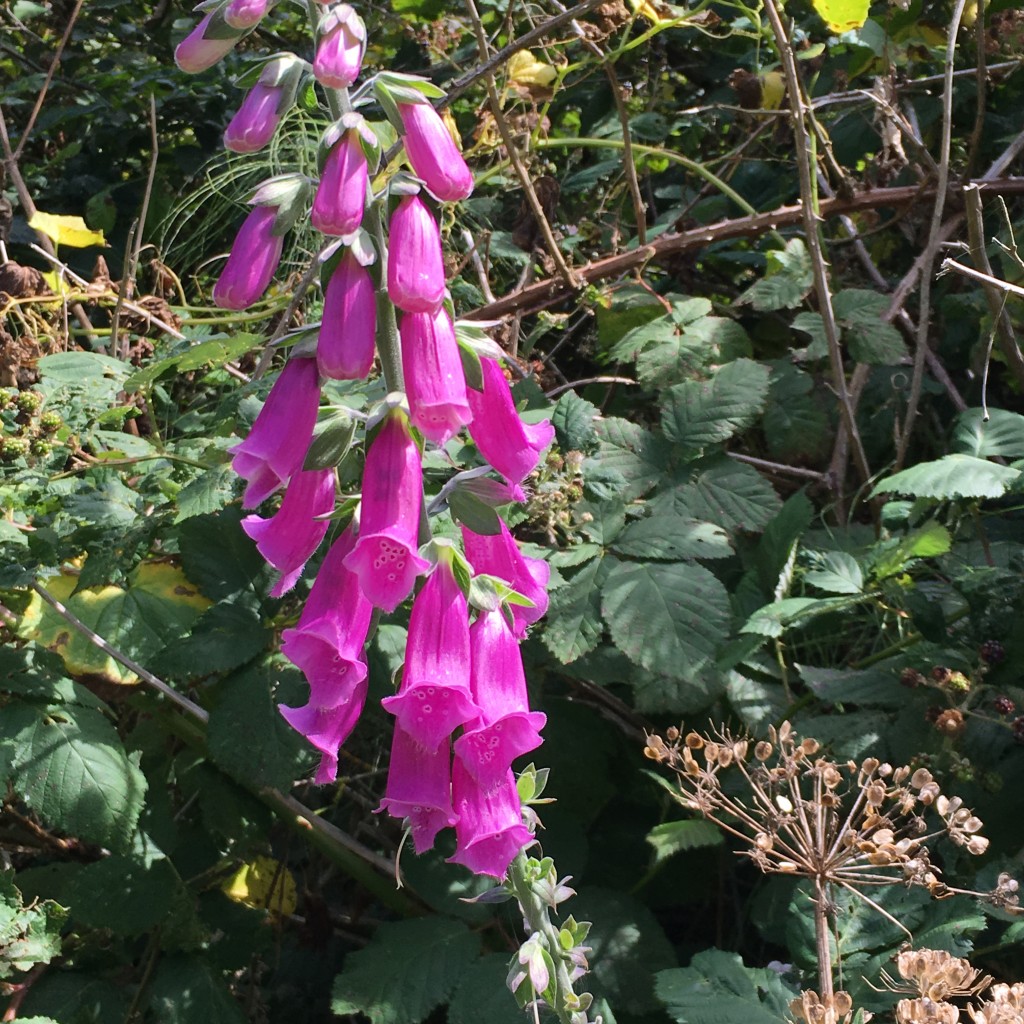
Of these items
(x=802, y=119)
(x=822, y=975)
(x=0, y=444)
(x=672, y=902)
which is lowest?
(x=672, y=902)

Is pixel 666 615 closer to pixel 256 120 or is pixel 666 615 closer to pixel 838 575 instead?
pixel 838 575

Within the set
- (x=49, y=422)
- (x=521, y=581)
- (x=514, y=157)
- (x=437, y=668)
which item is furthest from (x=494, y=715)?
(x=514, y=157)

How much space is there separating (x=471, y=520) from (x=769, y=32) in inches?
82.7

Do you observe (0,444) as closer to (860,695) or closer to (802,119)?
(860,695)

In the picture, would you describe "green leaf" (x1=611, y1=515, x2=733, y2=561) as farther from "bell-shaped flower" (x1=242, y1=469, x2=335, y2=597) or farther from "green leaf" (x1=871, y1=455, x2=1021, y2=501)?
"bell-shaped flower" (x1=242, y1=469, x2=335, y2=597)

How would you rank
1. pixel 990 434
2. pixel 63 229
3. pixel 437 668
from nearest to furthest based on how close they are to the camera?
pixel 437 668 < pixel 990 434 < pixel 63 229

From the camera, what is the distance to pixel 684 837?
Result: 1656mm

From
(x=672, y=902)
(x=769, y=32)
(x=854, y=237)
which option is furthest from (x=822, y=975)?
(x=769, y=32)

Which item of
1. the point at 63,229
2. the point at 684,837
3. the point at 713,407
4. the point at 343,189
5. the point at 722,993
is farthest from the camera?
the point at 63,229

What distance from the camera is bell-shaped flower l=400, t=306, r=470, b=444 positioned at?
109cm

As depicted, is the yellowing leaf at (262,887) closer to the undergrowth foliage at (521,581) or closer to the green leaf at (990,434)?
the undergrowth foliage at (521,581)

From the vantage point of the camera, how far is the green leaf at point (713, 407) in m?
2.00

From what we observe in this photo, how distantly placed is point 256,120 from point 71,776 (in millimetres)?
952

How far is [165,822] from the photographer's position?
70.1 inches
